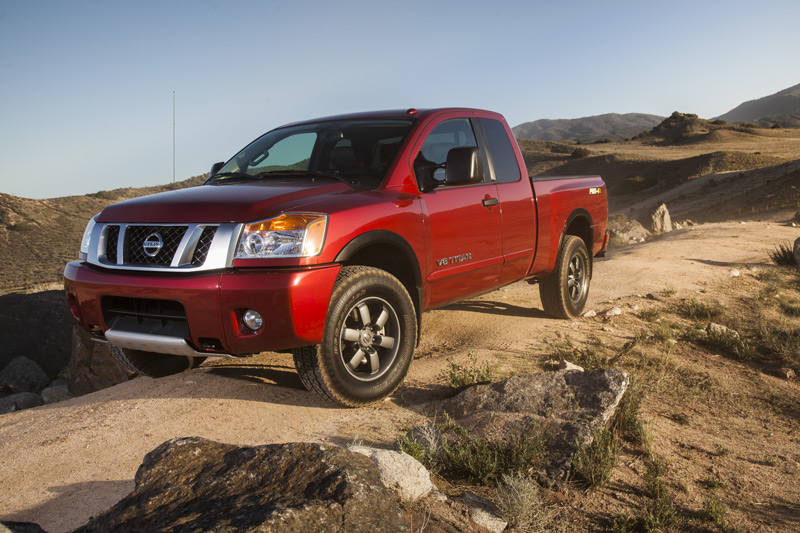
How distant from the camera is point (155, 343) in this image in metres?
3.98

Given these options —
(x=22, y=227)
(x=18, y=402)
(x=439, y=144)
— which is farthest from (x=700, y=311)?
(x=22, y=227)

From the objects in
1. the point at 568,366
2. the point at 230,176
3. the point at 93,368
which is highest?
the point at 230,176

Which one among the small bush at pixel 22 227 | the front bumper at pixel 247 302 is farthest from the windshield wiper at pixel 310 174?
the small bush at pixel 22 227

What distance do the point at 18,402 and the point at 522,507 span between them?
25.9 ft

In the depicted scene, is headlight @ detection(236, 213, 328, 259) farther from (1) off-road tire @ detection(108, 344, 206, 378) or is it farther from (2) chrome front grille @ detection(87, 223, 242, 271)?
(1) off-road tire @ detection(108, 344, 206, 378)

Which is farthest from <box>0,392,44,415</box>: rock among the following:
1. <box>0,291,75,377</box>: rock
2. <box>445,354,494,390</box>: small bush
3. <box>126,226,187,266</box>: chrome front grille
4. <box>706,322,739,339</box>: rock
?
<box>706,322,739,339</box>: rock

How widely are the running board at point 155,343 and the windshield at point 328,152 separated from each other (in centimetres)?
162

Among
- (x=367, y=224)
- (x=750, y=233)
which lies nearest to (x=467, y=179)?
(x=367, y=224)

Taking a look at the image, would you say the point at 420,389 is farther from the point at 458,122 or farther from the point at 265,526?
the point at 265,526

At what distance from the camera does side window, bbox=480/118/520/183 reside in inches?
233

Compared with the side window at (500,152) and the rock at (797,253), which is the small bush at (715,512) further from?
the rock at (797,253)

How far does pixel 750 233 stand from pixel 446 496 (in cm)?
1482

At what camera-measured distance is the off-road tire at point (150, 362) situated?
5020 mm

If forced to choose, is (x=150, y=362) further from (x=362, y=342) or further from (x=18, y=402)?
(x=18, y=402)
